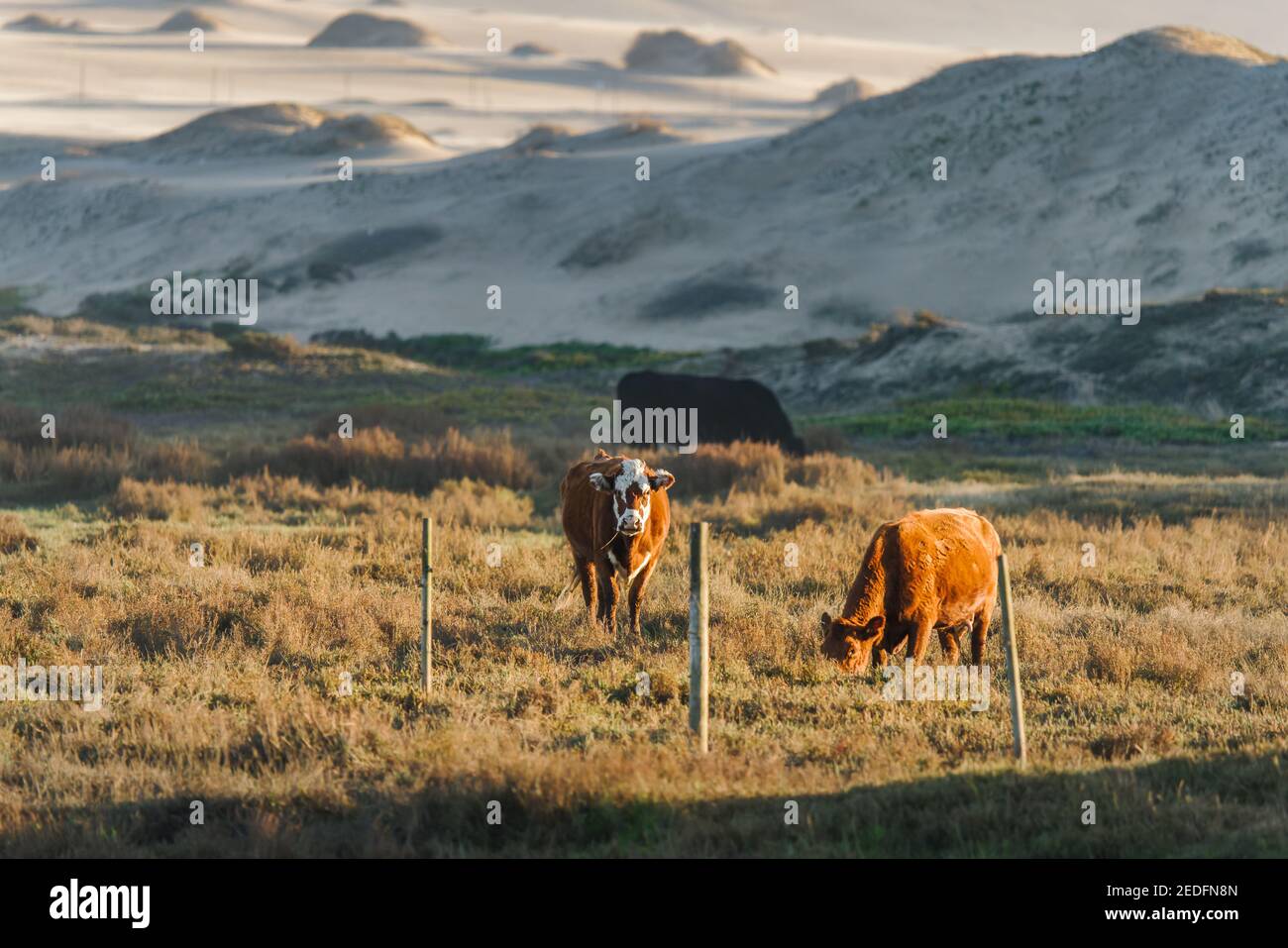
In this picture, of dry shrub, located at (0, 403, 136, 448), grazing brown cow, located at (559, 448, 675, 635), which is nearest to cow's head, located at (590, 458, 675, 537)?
grazing brown cow, located at (559, 448, 675, 635)

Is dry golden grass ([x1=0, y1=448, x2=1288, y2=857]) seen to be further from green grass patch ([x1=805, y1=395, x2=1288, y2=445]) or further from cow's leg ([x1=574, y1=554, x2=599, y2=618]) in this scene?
green grass patch ([x1=805, y1=395, x2=1288, y2=445])

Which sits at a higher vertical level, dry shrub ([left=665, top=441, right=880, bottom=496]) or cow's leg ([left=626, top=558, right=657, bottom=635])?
dry shrub ([left=665, top=441, right=880, bottom=496])

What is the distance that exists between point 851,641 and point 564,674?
2070 mm

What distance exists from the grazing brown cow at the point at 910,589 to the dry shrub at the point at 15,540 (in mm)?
9306

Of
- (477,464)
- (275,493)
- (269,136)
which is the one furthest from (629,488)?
(269,136)

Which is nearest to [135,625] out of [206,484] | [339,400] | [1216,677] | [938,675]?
[938,675]

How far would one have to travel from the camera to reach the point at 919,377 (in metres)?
46.9

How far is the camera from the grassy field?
731 centimetres

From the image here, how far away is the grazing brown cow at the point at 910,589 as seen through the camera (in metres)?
10.2

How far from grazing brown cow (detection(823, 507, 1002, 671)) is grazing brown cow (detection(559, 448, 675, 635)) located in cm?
179

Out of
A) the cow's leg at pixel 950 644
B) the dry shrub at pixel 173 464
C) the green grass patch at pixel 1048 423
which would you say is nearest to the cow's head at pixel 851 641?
the cow's leg at pixel 950 644

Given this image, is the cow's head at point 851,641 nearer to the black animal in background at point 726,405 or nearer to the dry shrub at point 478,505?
the dry shrub at point 478,505

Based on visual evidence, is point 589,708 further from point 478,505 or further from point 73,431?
point 73,431

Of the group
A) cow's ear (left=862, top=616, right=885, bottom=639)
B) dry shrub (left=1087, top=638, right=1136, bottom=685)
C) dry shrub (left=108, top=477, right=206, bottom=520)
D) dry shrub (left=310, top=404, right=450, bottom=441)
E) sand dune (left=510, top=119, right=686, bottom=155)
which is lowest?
dry shrub (left=1087, top=638, right=1136, bottom=685)
